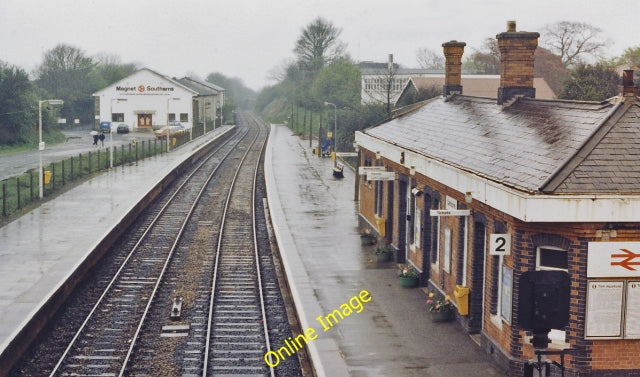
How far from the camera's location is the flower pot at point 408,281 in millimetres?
18875

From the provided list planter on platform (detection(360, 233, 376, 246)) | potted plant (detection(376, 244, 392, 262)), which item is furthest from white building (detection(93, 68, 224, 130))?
potted plant (detection(376, 244, 392, 262))

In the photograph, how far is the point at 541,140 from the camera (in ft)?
47.4

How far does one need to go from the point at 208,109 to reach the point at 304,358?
9960cm

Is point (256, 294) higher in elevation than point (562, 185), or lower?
lower

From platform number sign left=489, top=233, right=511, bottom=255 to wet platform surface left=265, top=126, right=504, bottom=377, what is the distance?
6.15 ft

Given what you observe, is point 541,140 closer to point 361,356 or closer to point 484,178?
point 484,178

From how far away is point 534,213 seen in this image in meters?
11.5

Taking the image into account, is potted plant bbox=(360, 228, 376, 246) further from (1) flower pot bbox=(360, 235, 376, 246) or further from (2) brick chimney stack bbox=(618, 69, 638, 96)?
(2) brick chimney stack bbox=(618, 69, 638, 96)

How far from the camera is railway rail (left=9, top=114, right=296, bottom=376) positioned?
14203 mm

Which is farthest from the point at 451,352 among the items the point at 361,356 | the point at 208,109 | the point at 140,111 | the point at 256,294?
the point at 208,109

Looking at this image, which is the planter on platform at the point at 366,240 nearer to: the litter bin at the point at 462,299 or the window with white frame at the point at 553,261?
the litter bin at the point at 462,299

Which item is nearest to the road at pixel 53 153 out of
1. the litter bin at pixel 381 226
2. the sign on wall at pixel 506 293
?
the litter bin at pixel 381 226

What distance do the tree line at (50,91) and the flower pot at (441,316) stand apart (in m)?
53.1

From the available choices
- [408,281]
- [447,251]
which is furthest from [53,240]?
[447,251]
